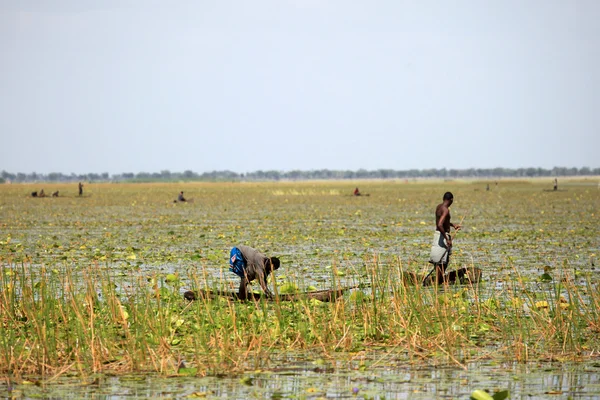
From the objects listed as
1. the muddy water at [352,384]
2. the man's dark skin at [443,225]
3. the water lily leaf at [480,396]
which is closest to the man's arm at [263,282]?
the muddy water at [352,384]

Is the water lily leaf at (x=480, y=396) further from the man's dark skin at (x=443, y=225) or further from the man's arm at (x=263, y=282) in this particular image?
the man's dark skin at (x=443, y=225)

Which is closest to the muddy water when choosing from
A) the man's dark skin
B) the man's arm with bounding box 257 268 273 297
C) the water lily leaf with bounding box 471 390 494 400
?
the water lily leaf with bounding box 471 390 494 400

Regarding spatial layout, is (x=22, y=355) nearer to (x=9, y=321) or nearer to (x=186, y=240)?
(x=9, y=321)

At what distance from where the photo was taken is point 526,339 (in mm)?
12133

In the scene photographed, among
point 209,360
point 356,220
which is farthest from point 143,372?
point 356,220

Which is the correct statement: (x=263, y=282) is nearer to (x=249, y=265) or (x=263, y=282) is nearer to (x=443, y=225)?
(x=249, y=265)

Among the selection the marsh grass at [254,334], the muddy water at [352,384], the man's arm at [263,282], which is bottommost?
the muddy water at [352,384]

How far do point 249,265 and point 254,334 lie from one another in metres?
3.78

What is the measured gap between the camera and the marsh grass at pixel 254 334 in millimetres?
10734

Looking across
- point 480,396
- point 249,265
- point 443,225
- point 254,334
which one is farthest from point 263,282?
point 480,396

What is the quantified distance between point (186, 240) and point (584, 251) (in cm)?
1415

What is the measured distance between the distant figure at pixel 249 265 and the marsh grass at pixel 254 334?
0.93 metres

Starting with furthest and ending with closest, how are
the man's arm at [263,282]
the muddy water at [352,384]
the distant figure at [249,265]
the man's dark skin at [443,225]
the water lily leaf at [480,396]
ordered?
the man's dark skin at [443,225]
the distant figure at [249,265]
the man's arm at [263,282]
the muddy water at [352,384]
the water lily leaf at [480,396]

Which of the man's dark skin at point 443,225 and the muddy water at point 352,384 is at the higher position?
the man's dark skin at point 443,225
